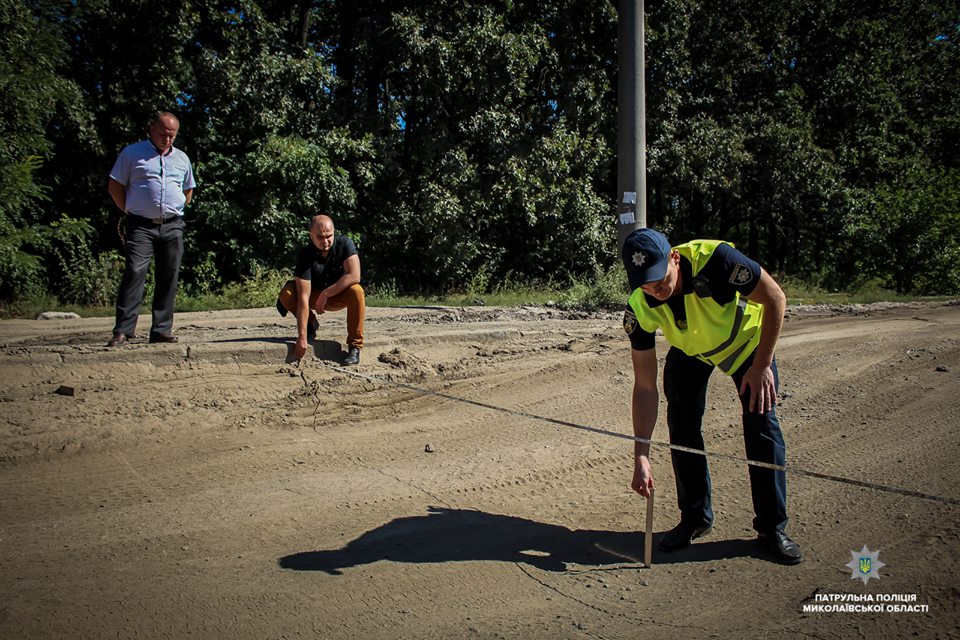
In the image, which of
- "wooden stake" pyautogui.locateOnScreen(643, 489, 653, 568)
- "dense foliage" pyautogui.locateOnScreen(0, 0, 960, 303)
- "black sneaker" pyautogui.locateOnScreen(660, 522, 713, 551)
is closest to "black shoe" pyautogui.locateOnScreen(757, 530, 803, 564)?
"black sneaker" pyautogui.locateOnScreen(660, 522, 713, 551)

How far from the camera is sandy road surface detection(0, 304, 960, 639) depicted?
319cm

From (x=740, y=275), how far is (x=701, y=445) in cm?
105

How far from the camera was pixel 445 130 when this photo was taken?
14914mm

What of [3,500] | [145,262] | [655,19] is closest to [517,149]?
[655,19]

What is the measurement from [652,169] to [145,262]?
539 inches

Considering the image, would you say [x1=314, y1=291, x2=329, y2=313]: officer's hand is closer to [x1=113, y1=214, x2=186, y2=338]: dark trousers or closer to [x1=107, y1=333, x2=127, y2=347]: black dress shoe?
[x1=113, y1=214, x2=186, y2=338]: dark trousers

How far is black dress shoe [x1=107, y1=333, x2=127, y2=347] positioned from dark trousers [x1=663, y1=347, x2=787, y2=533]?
15.8 feet

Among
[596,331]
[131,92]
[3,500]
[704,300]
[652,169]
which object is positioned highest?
[131,92]

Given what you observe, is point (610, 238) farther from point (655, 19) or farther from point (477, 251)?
point (655, 19)

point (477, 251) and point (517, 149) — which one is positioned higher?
point (517, 149)

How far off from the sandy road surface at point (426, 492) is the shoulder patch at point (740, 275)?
1370 millimetres

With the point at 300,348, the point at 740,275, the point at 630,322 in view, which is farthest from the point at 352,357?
the point at 740,275

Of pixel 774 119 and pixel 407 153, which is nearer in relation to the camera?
pixel 407 153

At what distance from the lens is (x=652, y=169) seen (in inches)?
677
